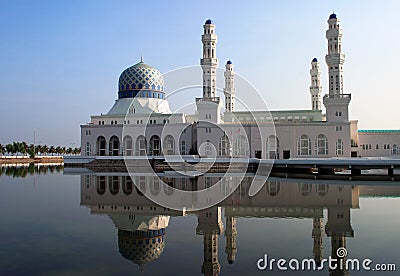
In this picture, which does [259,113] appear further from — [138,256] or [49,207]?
[138,256]

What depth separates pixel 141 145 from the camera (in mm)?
38812

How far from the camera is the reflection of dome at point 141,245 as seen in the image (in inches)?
270

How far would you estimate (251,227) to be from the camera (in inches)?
367

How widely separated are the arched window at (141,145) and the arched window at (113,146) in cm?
276

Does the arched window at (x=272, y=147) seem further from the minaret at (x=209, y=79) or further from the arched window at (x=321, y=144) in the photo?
the minaret at (x=209, y=79)

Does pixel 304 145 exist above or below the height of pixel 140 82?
below

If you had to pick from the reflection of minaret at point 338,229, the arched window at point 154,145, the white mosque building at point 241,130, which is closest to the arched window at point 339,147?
the white mosque building at point 241,130

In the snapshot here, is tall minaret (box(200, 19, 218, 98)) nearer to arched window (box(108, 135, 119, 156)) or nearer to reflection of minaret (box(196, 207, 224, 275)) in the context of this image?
arched window (box(108, 135, 119, 156))

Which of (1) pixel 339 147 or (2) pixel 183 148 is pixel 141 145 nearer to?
(2) pixel 183 148

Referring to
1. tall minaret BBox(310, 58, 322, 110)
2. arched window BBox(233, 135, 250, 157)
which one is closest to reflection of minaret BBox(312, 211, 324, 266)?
arched window BBox(233, 135, 250, 157)

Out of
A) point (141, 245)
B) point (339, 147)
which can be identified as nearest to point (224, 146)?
point (339, 147)

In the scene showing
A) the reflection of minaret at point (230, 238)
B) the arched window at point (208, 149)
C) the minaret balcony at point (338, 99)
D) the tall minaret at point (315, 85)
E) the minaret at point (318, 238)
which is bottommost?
the reflection of minaret at point (230, 238)

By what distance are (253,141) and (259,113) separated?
568cm

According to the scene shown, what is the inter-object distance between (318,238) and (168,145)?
30463 mm
